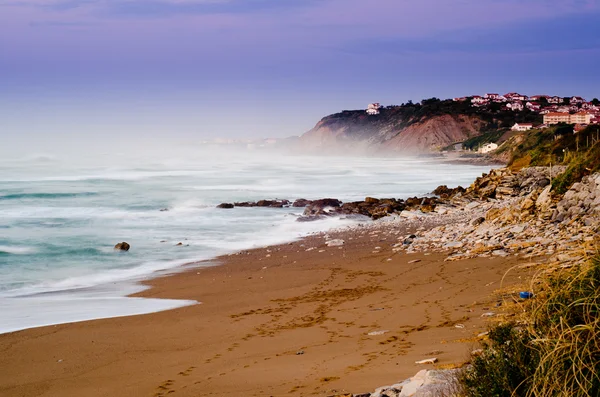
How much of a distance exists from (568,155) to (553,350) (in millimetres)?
17453

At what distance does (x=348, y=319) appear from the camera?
8406mm

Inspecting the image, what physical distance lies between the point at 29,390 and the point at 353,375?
3.58m

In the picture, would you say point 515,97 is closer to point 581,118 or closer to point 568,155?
point 581,118

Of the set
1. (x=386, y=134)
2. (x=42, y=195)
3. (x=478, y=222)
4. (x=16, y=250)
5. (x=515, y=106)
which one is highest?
(x=515, y=106)

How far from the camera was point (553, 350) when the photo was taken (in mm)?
3330

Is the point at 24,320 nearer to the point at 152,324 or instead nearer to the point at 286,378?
the point at 152,324

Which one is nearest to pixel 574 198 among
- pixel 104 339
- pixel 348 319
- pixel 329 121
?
pixel 348 319

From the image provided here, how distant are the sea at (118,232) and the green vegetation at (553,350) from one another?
7.54m

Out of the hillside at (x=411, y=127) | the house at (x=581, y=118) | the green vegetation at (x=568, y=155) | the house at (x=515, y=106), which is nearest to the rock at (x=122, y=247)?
the green vegetation at (x=568, y=155)

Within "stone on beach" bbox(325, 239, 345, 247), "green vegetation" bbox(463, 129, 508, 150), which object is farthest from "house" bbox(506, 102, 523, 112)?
"stone on beach" bbox(325, 239, 345, 247)

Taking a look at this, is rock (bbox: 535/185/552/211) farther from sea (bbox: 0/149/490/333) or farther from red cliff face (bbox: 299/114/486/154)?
red cliff face (bbox: 299/114/486/154)

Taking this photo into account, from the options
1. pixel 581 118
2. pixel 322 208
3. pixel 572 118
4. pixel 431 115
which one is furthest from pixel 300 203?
pixel 431 115

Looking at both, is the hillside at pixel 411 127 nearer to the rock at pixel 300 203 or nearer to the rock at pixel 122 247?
the rock at pixel 300 203

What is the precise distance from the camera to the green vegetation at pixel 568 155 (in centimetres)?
1461
